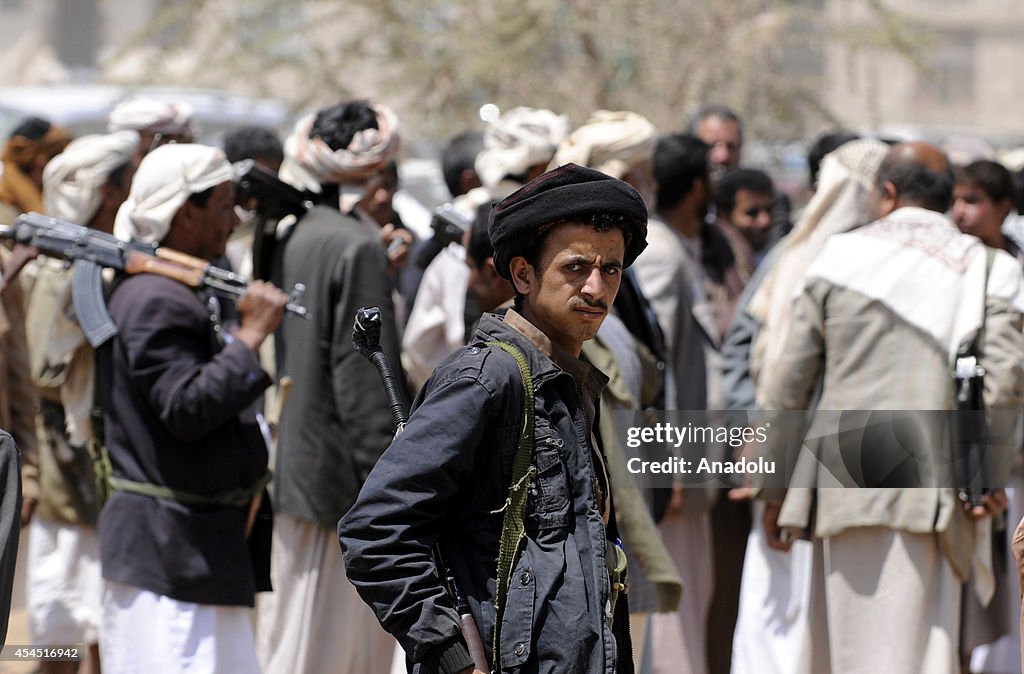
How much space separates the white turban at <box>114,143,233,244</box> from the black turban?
6.11ft

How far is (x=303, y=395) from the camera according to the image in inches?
196

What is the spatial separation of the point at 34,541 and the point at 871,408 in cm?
311

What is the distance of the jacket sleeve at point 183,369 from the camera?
420cm

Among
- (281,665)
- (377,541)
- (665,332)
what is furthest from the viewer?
(665,332)

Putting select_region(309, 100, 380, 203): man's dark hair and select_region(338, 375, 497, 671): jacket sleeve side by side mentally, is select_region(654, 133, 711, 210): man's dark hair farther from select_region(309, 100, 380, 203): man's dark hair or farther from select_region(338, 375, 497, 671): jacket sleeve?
select_region(338, 375, 497, 671): jacket sleeve

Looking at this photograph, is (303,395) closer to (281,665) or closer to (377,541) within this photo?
(281,665)

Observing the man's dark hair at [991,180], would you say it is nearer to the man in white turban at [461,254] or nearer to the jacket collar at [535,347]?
the man in white turban at [461,254]

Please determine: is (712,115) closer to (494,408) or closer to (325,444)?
(325,444)

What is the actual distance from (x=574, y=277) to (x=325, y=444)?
2.19 metres

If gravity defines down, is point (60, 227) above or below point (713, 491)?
above

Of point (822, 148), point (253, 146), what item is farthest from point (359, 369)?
point (822, 148)

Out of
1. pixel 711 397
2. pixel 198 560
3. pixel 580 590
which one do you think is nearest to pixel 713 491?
A: pixel 711 397

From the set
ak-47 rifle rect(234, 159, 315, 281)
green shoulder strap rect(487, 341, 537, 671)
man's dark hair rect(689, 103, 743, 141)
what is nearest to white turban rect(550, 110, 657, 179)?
ak-47 rifle rect(234, 159, 315, 281)

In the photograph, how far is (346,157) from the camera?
5.32 metres
